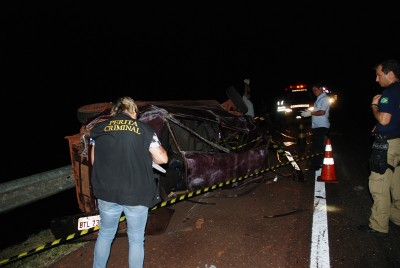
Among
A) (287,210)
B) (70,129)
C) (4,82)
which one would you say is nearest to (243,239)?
(287,210)

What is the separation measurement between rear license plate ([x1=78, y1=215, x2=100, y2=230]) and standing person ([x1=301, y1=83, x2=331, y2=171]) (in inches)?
189

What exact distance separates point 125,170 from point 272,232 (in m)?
2.49

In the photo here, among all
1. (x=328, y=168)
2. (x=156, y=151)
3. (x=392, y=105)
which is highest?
(x=392, y=105)

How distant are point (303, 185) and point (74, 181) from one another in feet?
13.9

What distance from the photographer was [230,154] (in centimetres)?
565

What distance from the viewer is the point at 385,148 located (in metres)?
4.07

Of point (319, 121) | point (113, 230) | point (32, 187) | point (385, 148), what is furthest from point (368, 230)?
point (32, 187)

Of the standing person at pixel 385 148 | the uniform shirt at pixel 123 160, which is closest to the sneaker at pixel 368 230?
the standing person at pixel 385 148

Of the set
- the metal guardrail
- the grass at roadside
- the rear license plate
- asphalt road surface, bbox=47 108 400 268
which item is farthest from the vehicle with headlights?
the grass at roadside

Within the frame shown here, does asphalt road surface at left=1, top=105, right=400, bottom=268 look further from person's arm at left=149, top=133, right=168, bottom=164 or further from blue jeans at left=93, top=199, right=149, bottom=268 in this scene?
person's arm at left=149, top=133, right=168, bottom=164

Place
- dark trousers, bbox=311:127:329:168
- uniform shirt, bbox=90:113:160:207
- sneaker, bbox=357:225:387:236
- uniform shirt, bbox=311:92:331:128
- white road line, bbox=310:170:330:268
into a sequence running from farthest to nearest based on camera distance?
dark trousers, bbox=311:127:329:168, uniform shirt, bbox=311:92:331:128, sneaker, bbox=357:225:387:236, white road line, bbox=310:170:330:268, uniform shirt, bbox=90:113:160:207

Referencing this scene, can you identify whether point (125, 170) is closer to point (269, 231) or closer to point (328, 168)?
point (269, 231)

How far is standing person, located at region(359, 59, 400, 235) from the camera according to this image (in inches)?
156

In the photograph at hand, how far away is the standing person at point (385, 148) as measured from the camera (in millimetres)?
3959
